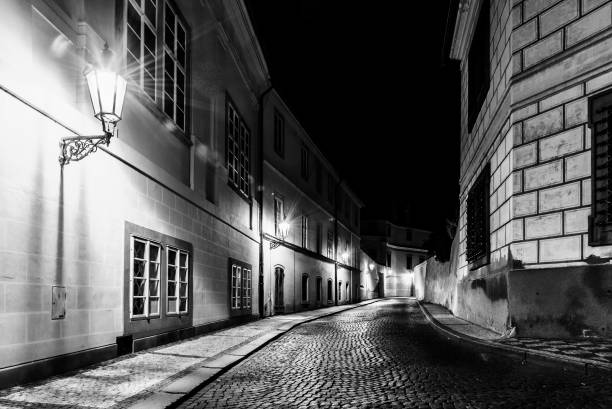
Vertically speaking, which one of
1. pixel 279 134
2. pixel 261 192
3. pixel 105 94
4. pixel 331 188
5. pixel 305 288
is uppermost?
pixel 279 134

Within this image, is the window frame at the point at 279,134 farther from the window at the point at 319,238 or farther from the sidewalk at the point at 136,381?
the sidewalk at the point at 136,381

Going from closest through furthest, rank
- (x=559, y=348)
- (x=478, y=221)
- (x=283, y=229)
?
(x=559, y=348) < (x=478, y=221) < (x=283, y=229)

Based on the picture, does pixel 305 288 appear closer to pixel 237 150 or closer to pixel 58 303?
pixel 237 150

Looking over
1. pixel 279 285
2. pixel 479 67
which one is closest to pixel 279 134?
pixel 279 285

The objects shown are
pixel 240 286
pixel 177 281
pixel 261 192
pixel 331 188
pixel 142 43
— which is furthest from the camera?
pixel 331 188

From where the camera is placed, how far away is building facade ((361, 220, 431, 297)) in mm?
64125

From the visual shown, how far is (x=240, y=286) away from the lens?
15352 millimetres

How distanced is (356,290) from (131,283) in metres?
34.9

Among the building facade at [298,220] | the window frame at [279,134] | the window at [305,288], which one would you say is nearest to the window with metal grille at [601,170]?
the building facade at [298,220]

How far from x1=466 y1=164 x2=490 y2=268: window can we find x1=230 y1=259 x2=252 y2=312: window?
20.9ft

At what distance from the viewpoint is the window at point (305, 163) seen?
26.3 m

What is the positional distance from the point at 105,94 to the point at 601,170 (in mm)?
7218

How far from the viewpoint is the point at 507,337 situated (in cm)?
907

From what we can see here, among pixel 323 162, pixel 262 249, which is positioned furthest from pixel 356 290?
pixel 262 249
